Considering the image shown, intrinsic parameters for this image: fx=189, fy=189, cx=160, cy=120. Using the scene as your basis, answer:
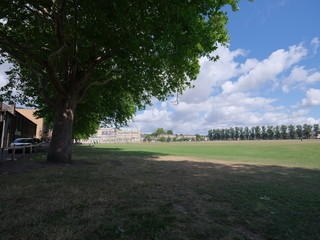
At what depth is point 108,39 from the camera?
8.99 metres

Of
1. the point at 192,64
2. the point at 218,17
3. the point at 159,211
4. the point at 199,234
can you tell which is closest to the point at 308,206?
the point at 199,234

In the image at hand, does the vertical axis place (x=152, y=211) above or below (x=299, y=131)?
below

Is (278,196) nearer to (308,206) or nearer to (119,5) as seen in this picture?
(308,206)

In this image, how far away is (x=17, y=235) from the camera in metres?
2.88

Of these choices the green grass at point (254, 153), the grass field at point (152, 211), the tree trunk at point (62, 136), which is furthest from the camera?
the green grass at point (254, 153)

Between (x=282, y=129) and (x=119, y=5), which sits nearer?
(x=119, y=5)

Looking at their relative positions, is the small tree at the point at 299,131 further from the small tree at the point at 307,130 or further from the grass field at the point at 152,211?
the grass field at the point at 152,211

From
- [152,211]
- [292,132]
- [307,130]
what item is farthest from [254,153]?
[307,130]

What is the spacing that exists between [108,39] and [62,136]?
6.24 m

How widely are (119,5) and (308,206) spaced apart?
29.5ft

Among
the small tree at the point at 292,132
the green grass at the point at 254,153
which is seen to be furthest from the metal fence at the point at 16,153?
the small tree at the point at 292,132

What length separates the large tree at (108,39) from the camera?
803 cm

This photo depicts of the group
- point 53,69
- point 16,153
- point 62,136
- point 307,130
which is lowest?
point 16,153

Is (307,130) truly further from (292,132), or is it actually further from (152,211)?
(152,211)
